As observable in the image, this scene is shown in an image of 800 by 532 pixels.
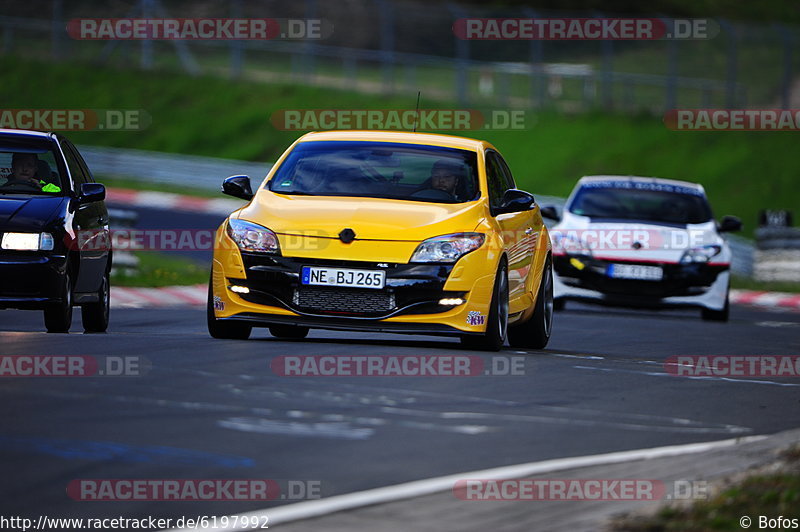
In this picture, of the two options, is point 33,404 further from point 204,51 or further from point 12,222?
point 204,51

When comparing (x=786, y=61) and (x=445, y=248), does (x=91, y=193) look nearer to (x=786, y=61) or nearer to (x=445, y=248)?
(x=445, y=248)

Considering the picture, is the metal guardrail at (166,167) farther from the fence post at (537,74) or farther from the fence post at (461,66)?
the fence post at (537,74)

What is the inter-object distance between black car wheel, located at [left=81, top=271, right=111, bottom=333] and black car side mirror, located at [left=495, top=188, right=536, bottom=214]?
354 cm

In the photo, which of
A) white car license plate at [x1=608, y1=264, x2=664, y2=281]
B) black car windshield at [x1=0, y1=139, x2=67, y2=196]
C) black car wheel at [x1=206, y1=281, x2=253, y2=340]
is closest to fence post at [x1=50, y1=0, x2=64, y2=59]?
white car license plate at [x1=608, y1=264, x2=664, y2=281]

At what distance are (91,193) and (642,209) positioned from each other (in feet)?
29.3

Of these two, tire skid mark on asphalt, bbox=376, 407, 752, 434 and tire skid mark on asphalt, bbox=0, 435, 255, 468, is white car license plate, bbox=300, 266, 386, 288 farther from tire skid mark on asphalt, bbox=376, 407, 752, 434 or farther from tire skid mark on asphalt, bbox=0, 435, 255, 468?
tire skid mark on asphalt, bbox=0, 435, 255, 468

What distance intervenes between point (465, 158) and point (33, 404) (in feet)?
17.5

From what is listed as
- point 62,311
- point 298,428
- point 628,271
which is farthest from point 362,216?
point 628,271

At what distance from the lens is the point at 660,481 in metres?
7.13

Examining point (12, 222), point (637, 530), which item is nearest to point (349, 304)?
point (12, 222)

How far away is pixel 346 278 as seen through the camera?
37.5 feet

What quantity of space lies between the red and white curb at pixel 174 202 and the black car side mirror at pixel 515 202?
23.1 m

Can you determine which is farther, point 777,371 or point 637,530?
point 777,371

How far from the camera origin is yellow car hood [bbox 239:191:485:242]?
1157cm
